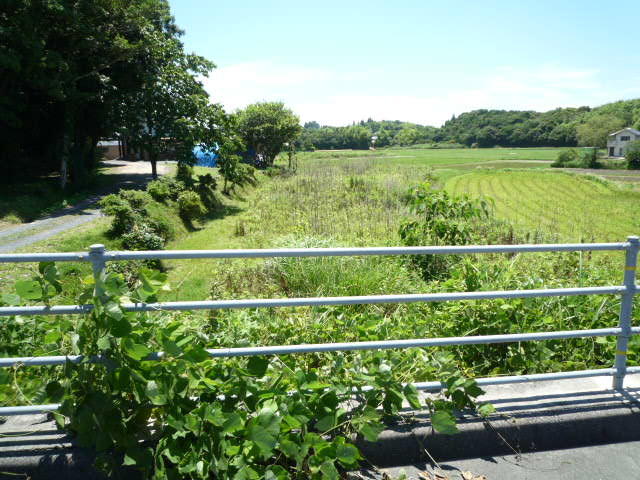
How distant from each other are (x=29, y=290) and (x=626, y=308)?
10.8 ft

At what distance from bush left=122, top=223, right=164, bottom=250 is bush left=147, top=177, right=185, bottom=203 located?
13.7ft

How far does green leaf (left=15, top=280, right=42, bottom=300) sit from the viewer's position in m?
2.31

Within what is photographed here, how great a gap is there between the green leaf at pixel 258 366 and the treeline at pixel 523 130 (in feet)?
291

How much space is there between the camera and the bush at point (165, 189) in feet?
55.2

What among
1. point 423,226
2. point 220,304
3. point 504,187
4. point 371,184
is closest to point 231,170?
point 371,184

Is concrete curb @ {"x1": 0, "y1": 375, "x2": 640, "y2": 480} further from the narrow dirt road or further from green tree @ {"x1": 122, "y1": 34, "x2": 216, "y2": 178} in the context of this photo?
green tree @ {"x1": 122, "y1": 34, "x2": 216, "y2": 178}

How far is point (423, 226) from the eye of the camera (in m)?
7.45

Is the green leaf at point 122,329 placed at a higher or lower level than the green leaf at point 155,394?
higher

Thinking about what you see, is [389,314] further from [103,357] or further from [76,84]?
[76,84]

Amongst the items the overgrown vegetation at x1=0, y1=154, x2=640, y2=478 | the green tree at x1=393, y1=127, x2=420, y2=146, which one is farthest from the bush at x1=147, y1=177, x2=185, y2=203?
the green tree at x1=393, y1=127, x2=420, y2=146

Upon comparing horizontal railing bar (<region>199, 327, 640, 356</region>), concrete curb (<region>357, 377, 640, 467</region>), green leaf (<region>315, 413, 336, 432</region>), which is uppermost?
horizontal railing bar (<region>199, 327, 640, 356</region>)

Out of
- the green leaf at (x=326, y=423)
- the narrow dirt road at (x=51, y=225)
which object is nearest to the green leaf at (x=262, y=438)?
the green leaf at (x=326, y=423)

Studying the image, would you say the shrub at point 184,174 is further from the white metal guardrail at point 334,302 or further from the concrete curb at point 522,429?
the concrete curb at point 522,429

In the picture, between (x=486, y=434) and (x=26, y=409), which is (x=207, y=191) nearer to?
(x=26, y=409)
